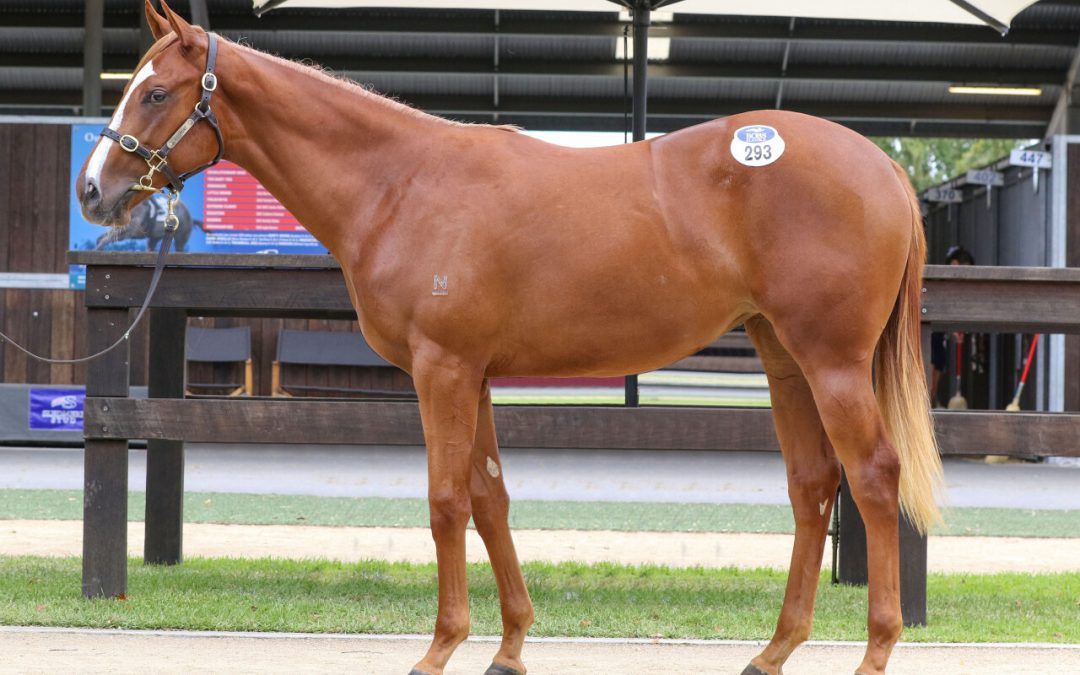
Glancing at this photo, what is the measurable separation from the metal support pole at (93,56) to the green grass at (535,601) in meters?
8.42

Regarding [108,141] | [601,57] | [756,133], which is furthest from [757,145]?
[601,57]

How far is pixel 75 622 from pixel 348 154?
7.42ft

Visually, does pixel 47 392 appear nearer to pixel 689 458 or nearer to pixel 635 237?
pixel 689 458

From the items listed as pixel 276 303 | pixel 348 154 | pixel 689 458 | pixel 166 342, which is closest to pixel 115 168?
pixel 348 154

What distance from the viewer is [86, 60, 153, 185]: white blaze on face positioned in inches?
147

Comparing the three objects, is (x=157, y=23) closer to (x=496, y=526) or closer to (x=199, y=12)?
(x=496, y=526)

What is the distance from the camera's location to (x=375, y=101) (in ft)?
13.3

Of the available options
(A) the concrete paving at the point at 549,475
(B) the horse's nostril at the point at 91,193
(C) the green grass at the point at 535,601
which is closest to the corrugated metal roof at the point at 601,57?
(A) the concrete paving at the point at 549,475

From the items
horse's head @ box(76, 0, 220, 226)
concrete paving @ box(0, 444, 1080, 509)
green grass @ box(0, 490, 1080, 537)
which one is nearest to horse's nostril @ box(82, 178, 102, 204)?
horse's head @ box(76, 0, 220, 226)

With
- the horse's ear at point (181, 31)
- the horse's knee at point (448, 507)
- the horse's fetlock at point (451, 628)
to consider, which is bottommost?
the horse's fetlock at point (451, 628)

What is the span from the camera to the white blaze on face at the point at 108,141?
3.73 meters

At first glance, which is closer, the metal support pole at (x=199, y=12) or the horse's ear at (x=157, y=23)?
the horse's ear at (x=157, y=23)

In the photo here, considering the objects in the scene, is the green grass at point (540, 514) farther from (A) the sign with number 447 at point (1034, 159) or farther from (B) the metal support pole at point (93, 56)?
(B) the metal support pole at point (93, 56)

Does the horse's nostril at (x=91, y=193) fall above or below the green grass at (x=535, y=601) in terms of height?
above
